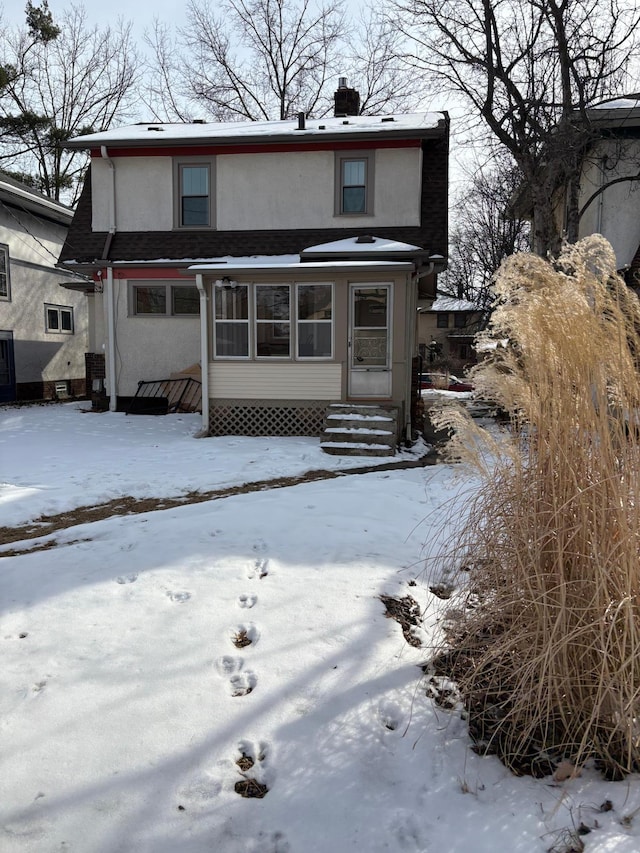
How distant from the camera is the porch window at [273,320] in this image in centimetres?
1023

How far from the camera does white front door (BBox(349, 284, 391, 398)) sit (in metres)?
10.1

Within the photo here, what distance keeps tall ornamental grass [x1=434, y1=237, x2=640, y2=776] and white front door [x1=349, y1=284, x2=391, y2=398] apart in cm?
742

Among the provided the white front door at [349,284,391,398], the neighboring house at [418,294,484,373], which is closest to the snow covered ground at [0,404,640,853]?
the white front door at [349,284,391,398]

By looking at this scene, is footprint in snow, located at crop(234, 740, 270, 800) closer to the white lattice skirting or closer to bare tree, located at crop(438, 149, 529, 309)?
the white lattice skirting

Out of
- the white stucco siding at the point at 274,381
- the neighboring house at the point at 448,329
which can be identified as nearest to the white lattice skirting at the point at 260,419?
the white stucco siding at the point at 274,381

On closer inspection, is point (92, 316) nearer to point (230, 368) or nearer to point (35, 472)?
point (230, 368)

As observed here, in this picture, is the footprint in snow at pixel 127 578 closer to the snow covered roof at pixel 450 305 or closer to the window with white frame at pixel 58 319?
the window with white frame at pixel 58 319

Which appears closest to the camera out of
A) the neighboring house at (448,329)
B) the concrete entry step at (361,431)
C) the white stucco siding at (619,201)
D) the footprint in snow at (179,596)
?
the footprint in snow at (179,596)

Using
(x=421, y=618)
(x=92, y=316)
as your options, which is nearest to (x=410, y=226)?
(x=92, y=316)

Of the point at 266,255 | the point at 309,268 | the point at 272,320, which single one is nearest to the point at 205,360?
the point at 272,320

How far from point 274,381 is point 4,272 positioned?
8.71 m

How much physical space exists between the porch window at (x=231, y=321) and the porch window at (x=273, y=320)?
8.7 inches

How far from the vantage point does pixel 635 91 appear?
12531 mm

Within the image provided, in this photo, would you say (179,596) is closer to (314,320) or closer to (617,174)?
(314,320)
